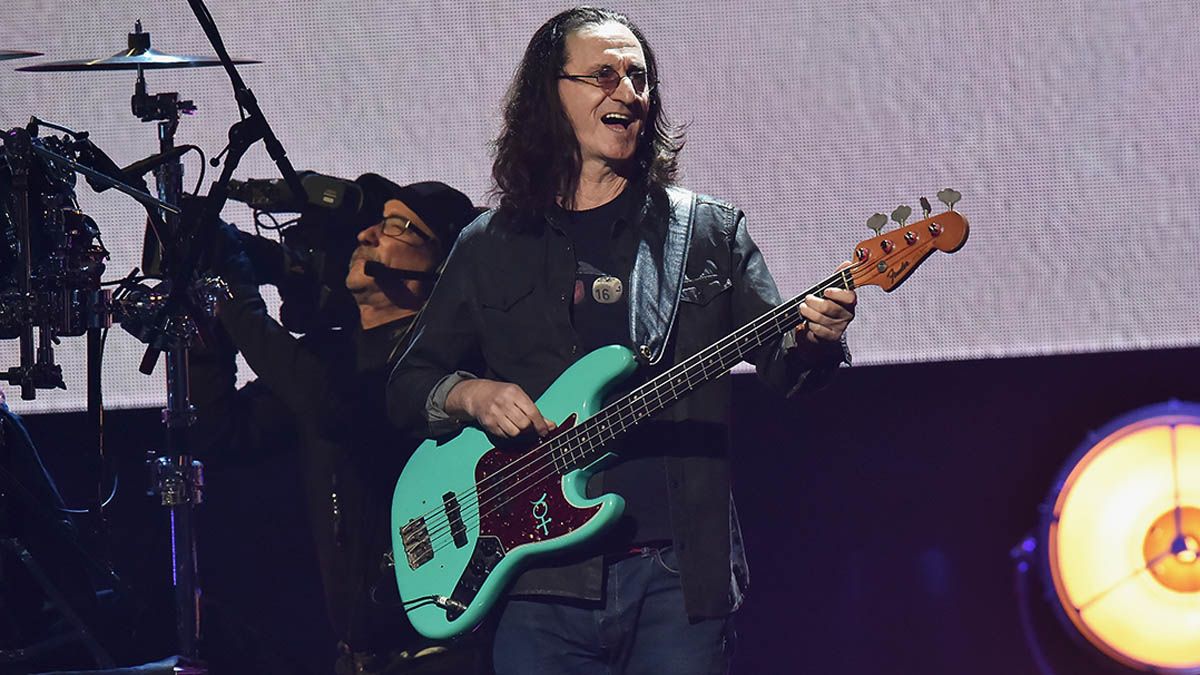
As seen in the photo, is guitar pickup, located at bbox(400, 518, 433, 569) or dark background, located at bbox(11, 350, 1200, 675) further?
dark background, located at bbox(11, 350, 1200, 675)

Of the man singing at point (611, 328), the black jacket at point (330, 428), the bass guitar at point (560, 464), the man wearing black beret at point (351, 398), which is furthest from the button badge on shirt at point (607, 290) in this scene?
the black jacket at point (330, 428)

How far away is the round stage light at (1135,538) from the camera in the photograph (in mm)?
3244

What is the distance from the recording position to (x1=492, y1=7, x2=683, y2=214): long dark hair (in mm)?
2701

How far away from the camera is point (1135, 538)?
10.7 ft

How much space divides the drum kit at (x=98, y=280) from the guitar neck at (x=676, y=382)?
1119 millimetres

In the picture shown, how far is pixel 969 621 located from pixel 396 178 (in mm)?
→ 1943

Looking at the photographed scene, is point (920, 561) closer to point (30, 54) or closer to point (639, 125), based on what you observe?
point (639, 125)

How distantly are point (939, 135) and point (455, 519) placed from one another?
1637 mm

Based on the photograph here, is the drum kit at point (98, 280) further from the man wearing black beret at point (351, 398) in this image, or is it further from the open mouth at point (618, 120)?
the open mouth at point (618, 120)

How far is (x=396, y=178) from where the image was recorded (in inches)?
146

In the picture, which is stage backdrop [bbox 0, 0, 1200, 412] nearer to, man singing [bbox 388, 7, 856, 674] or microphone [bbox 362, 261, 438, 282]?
microphone [bbox 362, 261, 438, 282]

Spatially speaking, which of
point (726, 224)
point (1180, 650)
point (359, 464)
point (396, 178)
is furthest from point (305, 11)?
point (1180, 650)

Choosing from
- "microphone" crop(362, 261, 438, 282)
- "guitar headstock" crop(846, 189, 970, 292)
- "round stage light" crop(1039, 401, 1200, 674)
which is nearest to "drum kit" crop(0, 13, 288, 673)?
"microphone" crop(362, 261, 438, 282)

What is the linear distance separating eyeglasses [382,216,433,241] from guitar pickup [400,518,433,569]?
1.15 meters
